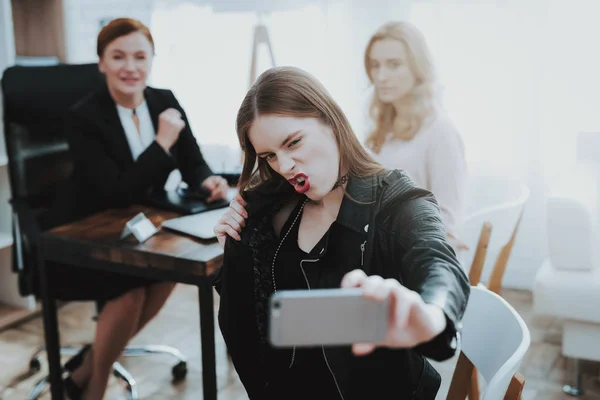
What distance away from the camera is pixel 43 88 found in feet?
7.41

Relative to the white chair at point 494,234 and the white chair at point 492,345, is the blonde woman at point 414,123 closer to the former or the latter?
the white chair at point 494,234

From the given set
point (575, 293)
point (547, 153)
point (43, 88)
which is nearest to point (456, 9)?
point (547, 153)

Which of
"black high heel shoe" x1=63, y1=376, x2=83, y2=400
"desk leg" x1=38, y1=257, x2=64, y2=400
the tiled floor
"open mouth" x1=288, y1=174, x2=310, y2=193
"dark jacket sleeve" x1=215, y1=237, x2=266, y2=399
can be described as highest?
"open mouth" x1=288, y1=174, x2=310, y2=193

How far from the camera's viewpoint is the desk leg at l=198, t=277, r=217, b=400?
4.85ft

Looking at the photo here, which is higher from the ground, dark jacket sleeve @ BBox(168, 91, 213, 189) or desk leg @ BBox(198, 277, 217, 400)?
dark jacket sleeve @ BBox(168, 91, 213, 189)

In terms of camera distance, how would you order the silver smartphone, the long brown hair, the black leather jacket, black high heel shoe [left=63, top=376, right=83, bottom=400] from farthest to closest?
black high heel shoe [left=63, top=376, right=83, bottom=400] < the long brown hair < the black leather jacket < the silver smartphone

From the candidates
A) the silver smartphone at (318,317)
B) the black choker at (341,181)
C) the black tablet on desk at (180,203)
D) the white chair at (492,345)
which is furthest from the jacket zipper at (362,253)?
the black tablet on desk at (180,203)

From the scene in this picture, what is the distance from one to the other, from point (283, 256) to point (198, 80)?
2.42 metres

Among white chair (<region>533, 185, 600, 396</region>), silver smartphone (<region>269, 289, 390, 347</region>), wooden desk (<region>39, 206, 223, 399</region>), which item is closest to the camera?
silver smartphone (<region>269, 289, 390, 347</region>)

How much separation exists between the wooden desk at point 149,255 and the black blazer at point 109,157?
123mm

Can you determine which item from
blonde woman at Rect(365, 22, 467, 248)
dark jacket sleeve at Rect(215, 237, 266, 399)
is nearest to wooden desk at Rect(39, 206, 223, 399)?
dark jacket sleeve at Rect(215, 237, 266, 399)

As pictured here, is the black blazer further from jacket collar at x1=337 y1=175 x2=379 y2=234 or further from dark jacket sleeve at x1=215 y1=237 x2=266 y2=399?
jacket collar at x1=337 y1=175 x2=379 y2=234

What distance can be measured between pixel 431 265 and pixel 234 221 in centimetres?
47

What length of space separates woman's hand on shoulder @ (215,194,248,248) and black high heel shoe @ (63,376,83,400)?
993 mm
